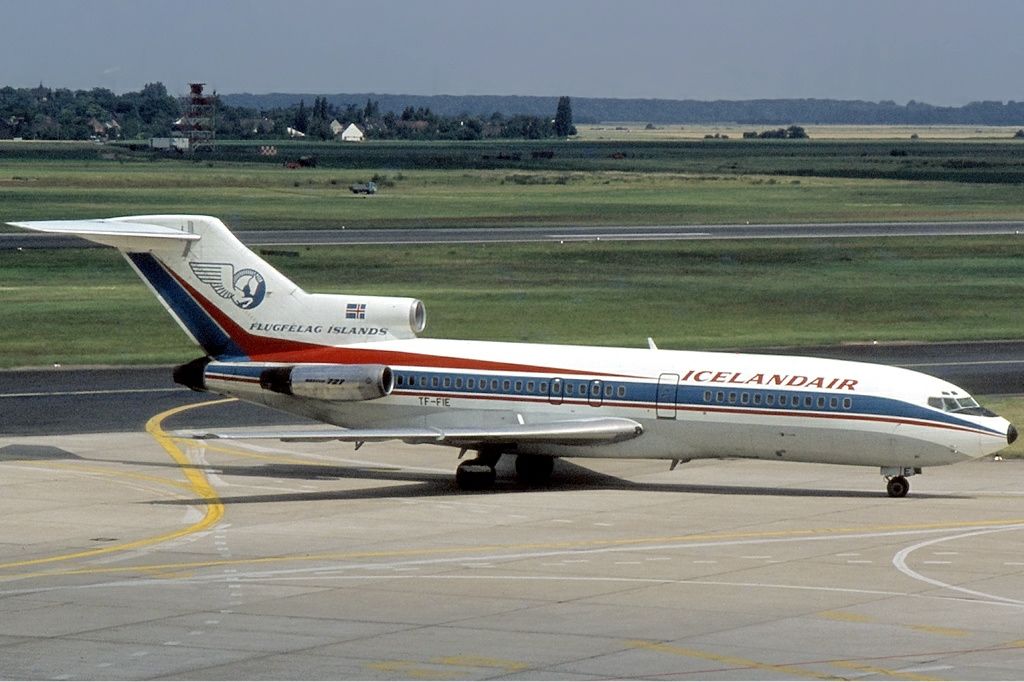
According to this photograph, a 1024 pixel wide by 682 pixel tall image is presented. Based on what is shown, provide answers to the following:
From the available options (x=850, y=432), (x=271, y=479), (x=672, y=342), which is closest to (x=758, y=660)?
(x=850, y=432)

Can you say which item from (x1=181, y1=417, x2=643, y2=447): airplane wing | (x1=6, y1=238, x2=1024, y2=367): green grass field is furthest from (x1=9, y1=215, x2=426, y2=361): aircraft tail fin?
(x1=6, y1=238, x2=1024, y2=367): green grass field

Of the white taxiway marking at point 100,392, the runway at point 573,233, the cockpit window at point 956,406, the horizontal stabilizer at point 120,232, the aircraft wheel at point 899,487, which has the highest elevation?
the horizontal stabilizer at point 120,232

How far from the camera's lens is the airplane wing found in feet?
139

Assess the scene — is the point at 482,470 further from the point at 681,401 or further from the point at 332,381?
the point at 681,401

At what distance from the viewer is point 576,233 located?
121 m

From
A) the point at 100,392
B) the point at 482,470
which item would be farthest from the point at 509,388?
the point at 100,392

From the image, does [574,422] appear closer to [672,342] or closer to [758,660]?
[758,660]

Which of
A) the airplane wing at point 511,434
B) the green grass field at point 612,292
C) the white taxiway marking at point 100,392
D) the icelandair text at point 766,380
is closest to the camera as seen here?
the icelandair text at point 766,380

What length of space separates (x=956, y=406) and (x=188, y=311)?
1917cm

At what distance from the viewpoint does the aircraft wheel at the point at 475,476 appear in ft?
142

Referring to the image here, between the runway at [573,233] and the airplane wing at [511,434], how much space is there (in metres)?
66.5

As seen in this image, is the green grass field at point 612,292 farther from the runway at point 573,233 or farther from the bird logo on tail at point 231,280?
the bird logo on tail at point 231,280

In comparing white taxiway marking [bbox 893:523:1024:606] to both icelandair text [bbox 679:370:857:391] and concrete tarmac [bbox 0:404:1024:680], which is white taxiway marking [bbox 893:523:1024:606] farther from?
icelandair text [bbox 679:370:857:391]

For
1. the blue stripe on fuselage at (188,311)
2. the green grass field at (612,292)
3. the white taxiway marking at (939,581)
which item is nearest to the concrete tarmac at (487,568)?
the white taxiway marking at (939,581)
